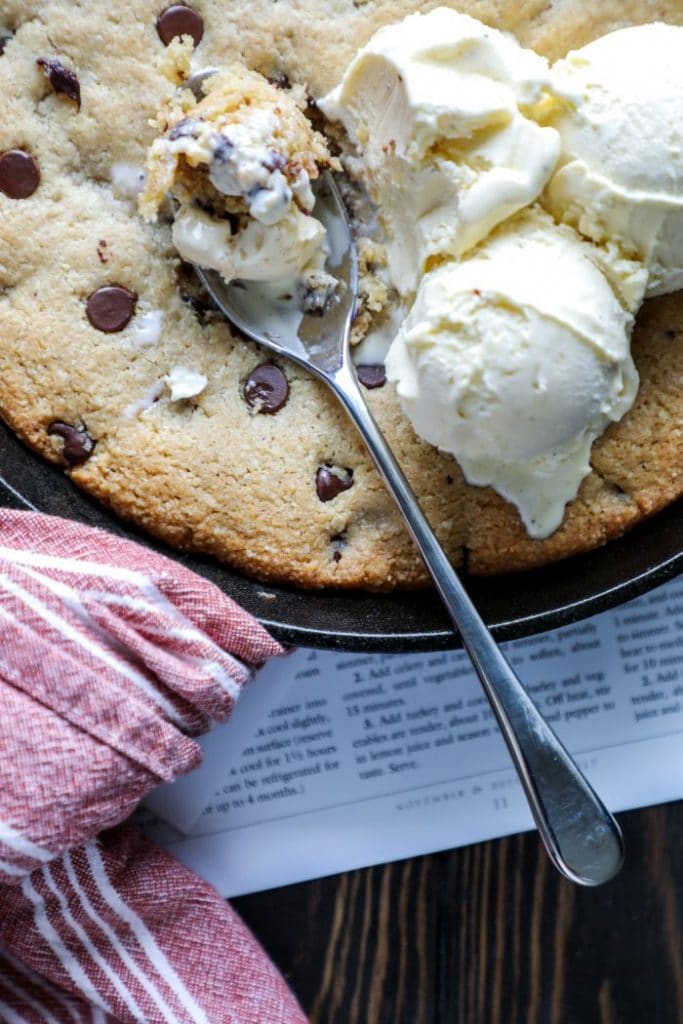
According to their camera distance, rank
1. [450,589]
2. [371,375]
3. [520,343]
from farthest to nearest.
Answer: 1. [371,375]
2. [450,589]
3. [520,343]

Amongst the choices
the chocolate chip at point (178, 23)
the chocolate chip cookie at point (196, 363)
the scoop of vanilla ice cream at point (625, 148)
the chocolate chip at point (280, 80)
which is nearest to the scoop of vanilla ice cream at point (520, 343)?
the scoop of vanilla ice cream at point (625, 148)

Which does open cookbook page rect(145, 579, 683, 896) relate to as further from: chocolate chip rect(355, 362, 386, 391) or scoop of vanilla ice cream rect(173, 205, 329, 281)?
scoop of vanilla ice cream rect(173, 205, 329, 281)

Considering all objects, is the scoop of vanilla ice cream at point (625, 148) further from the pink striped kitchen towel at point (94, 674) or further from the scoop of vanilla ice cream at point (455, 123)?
the pink striped kitchen towel at point (94, 674)

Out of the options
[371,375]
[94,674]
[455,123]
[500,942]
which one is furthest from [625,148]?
[500,942]

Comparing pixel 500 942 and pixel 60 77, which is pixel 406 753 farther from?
pixel 60 77

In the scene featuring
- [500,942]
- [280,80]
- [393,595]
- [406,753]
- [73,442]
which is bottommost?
[500,942]

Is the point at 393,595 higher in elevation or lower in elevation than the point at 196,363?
lower
